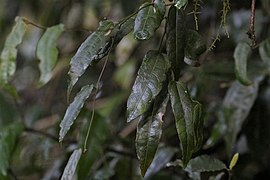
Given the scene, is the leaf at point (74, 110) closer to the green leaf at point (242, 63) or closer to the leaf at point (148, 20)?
the leaf at point (148, 20)

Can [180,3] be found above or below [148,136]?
above

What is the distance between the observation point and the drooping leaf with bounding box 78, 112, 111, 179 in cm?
108

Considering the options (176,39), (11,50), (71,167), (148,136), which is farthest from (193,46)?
(11,50)

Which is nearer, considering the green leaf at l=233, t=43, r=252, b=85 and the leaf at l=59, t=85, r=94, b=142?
the leaf at l=59, t=85, r=94, b=142

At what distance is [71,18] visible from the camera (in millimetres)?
2008

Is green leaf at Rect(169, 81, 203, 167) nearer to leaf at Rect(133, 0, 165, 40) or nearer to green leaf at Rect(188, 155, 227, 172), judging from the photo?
leaf at Rect(133, 0, 165, 40)

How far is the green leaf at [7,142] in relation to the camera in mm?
1071

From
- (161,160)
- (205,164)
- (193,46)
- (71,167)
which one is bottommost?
(161,160)

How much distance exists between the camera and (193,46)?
31.2 inches

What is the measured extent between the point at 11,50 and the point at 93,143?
293mm

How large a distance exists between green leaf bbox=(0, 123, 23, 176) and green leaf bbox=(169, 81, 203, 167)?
17.8 inches

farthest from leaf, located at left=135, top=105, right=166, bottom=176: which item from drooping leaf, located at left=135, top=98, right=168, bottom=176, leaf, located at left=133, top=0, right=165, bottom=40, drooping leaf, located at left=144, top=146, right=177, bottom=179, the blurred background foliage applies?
drooping leaf, located at left=144, top=146, right=177, bottom=179

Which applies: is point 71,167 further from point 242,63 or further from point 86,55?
point 242,63

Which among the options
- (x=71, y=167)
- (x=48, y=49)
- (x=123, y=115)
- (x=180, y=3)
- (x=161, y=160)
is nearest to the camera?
(x=180, y=3)
